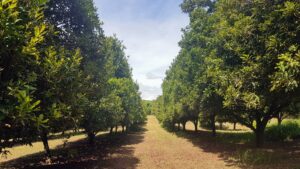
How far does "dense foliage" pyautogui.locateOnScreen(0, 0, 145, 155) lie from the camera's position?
386 inches

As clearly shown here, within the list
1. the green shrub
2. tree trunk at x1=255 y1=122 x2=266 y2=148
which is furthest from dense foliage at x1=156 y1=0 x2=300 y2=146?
the green shrub

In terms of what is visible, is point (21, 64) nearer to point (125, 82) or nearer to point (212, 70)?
point (212, 70)

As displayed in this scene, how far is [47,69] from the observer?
1385 cm

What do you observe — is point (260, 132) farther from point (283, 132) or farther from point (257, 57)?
point (283, 132)

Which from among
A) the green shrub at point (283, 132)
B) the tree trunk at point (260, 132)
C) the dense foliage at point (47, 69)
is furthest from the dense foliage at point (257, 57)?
the dense foliage at point (47, 69)

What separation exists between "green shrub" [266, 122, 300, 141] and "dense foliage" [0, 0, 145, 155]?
59.9ft

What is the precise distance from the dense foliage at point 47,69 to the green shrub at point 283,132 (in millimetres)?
18262

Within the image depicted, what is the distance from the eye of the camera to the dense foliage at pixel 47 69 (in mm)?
9812

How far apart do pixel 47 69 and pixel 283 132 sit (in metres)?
28.8

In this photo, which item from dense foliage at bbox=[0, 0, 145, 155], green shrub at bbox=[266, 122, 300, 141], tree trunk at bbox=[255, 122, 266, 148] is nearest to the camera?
dense foliage at bbox=[0, 0, 145, 155]

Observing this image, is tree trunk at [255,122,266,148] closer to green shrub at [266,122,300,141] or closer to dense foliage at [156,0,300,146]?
dense foliage at [156,0,300,146]

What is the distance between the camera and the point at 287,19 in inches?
569

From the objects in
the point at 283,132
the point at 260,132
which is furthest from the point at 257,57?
the point at 283,132

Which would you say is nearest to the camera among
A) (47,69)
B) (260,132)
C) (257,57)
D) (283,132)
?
(47,69)
